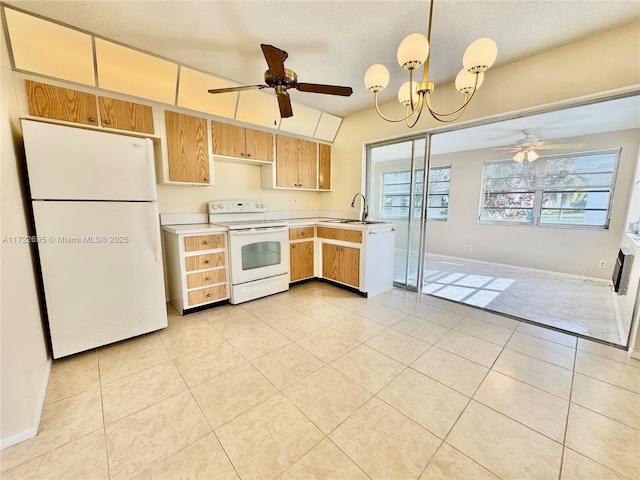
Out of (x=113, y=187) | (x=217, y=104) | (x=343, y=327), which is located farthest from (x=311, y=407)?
(x=217, y=104)

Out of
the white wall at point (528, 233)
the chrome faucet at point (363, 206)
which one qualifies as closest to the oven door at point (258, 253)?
the chrome faucet at point (363, 206)

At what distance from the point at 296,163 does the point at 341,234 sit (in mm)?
1264

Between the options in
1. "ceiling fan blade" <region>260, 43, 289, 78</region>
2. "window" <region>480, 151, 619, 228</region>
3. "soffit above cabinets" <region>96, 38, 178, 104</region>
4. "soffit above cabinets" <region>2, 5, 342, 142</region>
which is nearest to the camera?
"ceiling fan blade" <region>260, 43, 289, 78</region>

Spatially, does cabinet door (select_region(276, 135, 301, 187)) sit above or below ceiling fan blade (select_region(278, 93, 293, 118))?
below

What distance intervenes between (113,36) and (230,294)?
8.23 feet

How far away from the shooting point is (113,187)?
196cm

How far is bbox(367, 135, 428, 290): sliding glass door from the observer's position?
3307mm

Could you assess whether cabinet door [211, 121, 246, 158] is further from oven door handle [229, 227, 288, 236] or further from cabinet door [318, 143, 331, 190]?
cabinet door [318, 143, 331, 190]

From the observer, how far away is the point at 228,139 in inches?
Answer: 119

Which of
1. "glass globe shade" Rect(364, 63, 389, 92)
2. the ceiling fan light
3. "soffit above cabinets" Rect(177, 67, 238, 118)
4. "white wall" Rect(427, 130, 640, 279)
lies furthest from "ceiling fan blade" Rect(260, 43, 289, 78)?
"white wall" Rect(427, 130, 640, 279)

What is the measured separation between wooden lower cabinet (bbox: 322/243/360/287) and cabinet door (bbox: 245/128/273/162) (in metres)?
1.46

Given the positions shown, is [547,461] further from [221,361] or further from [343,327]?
[221,361]

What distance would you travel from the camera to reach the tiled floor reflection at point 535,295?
8.30 feet

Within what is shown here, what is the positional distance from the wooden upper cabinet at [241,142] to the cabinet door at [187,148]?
0.44ft
